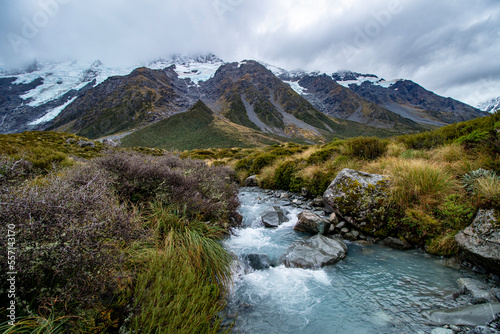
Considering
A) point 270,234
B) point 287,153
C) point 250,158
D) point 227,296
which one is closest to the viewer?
point 227,296

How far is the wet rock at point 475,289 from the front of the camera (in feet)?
10.5

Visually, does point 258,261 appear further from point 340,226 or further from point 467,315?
point 467,315

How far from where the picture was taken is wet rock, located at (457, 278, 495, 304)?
3.19m

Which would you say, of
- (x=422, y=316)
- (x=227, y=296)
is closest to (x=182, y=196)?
(x=227, y=296)

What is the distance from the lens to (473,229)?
158 inches

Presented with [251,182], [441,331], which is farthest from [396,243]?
[251,182]

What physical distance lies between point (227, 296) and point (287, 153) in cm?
1437

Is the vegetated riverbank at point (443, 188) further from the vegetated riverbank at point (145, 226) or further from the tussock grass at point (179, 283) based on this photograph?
the tussock grass at point (179, 283)

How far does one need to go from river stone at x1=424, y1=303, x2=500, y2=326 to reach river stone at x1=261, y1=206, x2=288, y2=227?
4.58 m

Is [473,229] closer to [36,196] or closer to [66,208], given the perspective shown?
[66,208]

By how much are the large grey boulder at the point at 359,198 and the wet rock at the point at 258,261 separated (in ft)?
9.47

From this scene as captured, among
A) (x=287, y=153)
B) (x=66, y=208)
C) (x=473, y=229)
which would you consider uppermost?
(x=287, y=153)

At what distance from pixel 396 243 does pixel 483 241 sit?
1.67 m

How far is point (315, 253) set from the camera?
5.09 metres
